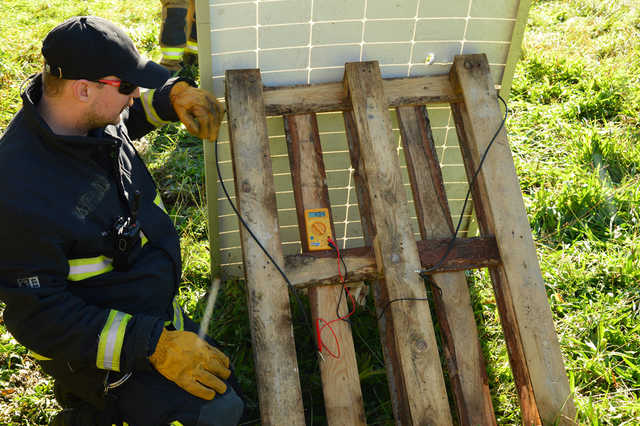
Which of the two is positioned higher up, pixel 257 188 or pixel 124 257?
pixel 257 188

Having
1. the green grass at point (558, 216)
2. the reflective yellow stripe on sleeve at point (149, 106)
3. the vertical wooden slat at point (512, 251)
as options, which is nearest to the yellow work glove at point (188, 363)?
the green grass at point (558, 216)

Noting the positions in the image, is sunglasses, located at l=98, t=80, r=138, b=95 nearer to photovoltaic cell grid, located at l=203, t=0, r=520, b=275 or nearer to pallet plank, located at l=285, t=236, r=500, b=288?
photovoltaic cell grid, located at l=203, t=0, r=520, b=275

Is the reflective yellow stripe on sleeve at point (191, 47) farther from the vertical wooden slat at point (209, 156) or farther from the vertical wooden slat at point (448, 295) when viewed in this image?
the vertical wooden slat at point (448, 295)

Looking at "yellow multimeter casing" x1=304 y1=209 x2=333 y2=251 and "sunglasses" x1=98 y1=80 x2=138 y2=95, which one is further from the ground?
"sunglasses" x1=98 y1=80 x2=138 y2=95

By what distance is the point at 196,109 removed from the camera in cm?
234

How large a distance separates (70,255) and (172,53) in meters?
3.00

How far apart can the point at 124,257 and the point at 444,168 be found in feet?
5.38

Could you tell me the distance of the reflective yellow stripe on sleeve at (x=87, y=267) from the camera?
1852 mm

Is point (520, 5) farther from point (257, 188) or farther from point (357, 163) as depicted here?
point (257, 188)

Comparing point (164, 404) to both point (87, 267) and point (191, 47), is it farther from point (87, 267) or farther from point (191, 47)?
point (191, 47)

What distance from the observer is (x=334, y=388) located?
2.08 meters

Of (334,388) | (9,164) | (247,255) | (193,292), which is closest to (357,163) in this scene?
(247,255)

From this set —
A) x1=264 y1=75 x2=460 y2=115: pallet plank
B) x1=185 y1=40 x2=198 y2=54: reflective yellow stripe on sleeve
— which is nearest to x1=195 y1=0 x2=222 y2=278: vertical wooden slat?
x1=264 y1=75 x2=460 y2=115: pallet plank

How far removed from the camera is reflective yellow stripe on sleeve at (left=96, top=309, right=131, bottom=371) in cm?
178
